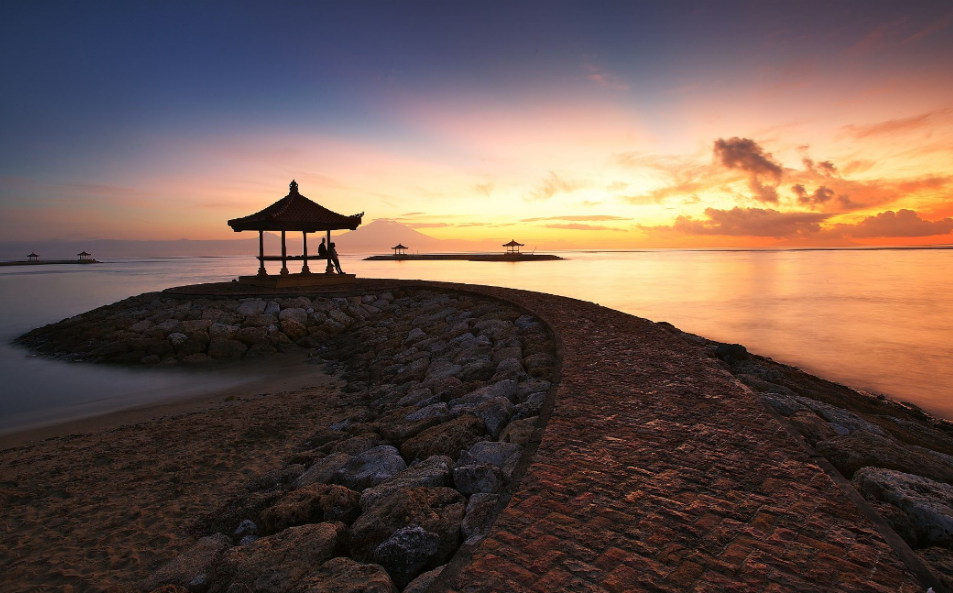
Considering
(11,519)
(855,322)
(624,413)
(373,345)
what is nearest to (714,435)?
(624,413)

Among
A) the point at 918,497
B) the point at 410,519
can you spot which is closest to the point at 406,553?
the point at 410,519

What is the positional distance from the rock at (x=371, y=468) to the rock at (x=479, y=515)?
108 cm

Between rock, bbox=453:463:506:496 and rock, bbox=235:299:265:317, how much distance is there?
1121cm

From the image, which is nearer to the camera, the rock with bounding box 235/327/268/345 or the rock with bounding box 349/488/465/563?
the rock with bounding box 349/488/465/563

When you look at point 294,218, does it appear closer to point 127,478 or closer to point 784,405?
point 127,478

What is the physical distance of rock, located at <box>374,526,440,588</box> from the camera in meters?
2.62

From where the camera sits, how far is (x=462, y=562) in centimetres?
230

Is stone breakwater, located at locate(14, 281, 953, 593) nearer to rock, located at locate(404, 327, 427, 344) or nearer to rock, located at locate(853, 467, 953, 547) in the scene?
rock, located at locate(853, 467, 953, 547)

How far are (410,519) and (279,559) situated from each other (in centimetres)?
82

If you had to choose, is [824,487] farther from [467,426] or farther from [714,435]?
[467,426]

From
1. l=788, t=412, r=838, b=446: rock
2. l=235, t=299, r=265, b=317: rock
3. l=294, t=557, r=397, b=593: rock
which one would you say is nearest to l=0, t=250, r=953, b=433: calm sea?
l=235, t=299, r=265, b=317: rock

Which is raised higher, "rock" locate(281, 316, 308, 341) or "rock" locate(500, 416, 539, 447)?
"rock" locate(500, 416, 539, 447)

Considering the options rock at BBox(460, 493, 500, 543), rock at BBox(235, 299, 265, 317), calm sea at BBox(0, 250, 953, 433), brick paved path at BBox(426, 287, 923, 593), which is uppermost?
rock at BBox(235, 299, 265, 317)

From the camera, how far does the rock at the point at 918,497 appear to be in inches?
104
